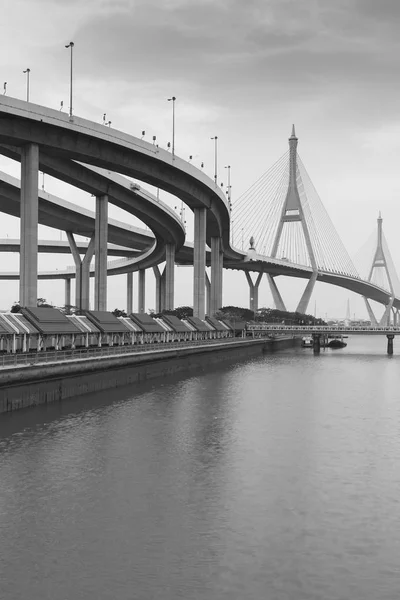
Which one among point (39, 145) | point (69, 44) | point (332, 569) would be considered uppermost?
point (69, 44)

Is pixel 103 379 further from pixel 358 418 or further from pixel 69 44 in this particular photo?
pixel 69 44

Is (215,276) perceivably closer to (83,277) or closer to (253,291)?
(83,277)

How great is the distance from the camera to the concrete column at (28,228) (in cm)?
4997

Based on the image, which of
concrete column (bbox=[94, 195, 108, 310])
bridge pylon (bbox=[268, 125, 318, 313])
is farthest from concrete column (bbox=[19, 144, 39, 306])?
bridge pylon (bbox=[268, 125, 318, 313])

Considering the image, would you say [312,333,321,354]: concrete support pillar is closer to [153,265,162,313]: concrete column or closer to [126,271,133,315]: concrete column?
[153,265,162,313]: concrete column

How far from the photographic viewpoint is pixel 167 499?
1777 cm

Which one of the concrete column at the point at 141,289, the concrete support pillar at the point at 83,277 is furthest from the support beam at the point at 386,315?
the concrete support pillar at the point at 83,277

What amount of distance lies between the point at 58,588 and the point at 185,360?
45793 millimetres

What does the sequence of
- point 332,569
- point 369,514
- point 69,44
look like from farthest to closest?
point 69,44 → point 369,514 → point 332,569

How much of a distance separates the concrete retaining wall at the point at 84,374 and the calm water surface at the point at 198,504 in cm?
100

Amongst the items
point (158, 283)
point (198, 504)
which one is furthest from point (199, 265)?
point (198, 504)

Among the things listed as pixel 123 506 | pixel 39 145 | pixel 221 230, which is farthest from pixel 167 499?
pixel 221 230

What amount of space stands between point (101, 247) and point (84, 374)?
114 ft

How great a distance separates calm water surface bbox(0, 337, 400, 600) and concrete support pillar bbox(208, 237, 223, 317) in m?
72.2
